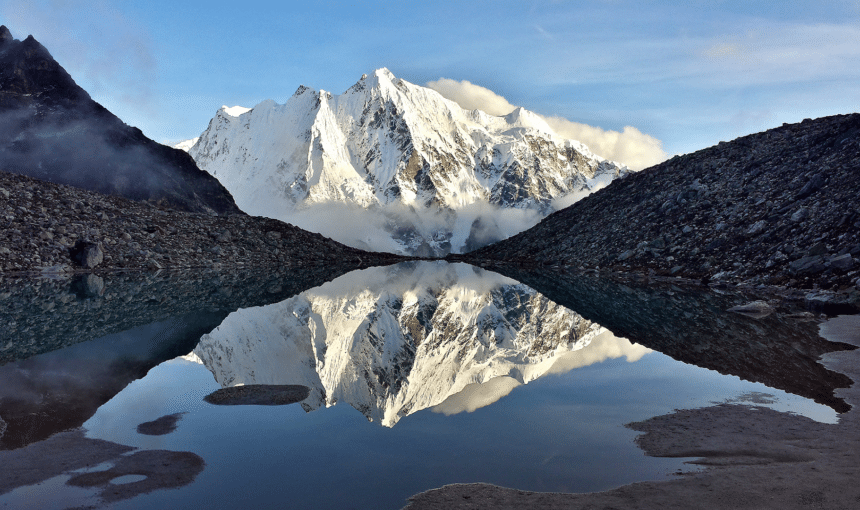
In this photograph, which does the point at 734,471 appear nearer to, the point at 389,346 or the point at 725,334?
the point at 389,346

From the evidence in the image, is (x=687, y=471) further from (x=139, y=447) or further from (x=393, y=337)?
(x=393, y=337)

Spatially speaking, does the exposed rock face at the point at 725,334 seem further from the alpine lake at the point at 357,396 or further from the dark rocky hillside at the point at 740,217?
the dark rocky hillside at the point at 740,217

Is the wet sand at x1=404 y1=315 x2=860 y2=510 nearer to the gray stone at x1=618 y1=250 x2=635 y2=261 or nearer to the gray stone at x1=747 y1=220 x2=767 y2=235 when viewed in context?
the gray stone at x1=747 y1=220 x2=767 y2=235

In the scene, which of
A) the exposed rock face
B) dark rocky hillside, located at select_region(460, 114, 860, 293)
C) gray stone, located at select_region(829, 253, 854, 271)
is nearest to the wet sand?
the exposed rock face

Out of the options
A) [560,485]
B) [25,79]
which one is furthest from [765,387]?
[25,79]

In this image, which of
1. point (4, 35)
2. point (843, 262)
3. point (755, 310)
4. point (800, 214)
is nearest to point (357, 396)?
point (755, 310)
